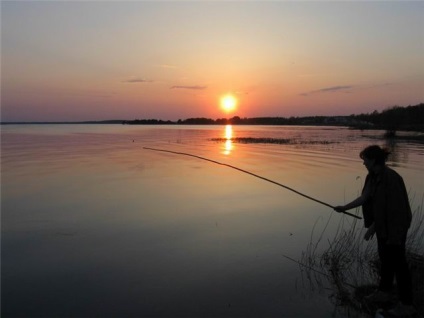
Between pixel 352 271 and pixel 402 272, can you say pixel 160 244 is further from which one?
pixel 402 272

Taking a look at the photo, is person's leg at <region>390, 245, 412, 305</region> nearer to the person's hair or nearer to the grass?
the grass

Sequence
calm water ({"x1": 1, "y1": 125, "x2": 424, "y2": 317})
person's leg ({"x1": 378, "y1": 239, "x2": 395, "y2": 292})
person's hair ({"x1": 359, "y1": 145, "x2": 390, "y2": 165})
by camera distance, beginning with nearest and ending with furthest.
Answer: person's hair ({"x1": 359, "y1": 145, "x2": 390, "y2": 165})
person's leg ({"x1": 378, "y1": 239, "x2": 395, "y2": 292})
calm water ({"x1": 1, "y1": 125, "x2": 424, "y2": 317})

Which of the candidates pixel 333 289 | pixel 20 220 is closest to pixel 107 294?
pixel 333 289

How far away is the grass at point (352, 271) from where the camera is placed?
5.80m

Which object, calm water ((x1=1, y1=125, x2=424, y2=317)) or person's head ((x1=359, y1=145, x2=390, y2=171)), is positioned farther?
calm water ((x1=1, y1=125, x2=424, y2=317))

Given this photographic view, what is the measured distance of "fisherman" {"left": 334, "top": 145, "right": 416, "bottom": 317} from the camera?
191 inches

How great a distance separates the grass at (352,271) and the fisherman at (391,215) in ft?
1.82

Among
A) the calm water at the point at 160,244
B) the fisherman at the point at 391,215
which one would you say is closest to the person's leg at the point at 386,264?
the fisherman at the point at 391,215

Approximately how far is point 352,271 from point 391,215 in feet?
8.99

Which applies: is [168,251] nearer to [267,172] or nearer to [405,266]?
[405,266]

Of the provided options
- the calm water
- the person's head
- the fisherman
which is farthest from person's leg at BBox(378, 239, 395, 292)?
the person's head

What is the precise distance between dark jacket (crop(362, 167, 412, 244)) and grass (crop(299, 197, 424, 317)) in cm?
133

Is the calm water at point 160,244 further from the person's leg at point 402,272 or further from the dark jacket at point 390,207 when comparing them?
the dark jacket at point 390,207

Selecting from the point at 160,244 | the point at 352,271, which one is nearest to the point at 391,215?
the point at 352,271
